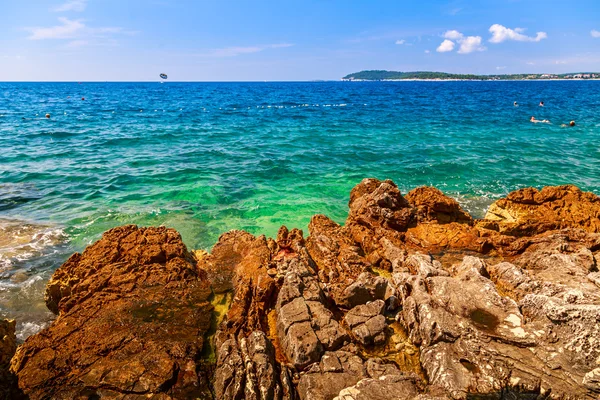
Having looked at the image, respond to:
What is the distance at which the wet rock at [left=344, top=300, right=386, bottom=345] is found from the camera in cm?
581

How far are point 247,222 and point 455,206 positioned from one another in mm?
7694

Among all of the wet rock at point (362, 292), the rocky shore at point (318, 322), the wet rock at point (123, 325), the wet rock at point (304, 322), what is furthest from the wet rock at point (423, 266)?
the wet rock at point (123, 325)

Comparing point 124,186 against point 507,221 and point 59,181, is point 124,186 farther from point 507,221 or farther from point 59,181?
point 507,221

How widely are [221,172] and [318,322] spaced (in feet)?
51.3

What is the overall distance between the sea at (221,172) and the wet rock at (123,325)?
5.09 ft

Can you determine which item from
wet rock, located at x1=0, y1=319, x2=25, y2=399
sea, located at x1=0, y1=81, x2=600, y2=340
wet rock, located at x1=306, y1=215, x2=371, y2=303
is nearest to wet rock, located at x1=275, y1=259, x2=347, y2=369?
wet rock, located at x1=306, y1=215, x2=371, y2=303

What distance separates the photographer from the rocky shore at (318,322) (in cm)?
475

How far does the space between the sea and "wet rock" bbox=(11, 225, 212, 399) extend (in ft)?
5.09

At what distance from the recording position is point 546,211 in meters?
10.4

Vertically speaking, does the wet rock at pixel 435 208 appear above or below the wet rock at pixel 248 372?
above

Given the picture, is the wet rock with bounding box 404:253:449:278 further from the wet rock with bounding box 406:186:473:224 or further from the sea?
the sea

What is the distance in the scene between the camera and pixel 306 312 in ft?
19.3

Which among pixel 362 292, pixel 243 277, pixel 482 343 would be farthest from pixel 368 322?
pixel 243 277

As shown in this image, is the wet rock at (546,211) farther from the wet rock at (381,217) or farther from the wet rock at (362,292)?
the wet rock at (362,292)
